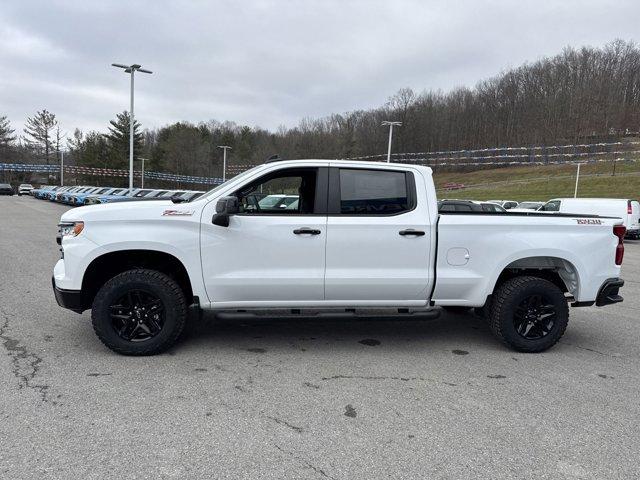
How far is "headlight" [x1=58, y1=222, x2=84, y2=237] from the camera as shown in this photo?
4.47 metres

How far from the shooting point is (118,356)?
459cm

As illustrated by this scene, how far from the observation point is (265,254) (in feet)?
15.0

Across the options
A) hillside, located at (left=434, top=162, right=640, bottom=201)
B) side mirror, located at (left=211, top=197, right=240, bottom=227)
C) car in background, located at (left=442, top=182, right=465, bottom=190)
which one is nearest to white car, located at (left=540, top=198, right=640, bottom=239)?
side mirror, located at (left=211, top=197, right=240, bottom=227)

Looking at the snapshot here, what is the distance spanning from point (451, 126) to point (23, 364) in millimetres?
98971

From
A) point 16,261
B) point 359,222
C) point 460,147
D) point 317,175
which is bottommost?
point 16,261

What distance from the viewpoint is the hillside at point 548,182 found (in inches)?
1742

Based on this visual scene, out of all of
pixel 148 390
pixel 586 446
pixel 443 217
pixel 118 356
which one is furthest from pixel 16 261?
pixel 586 446

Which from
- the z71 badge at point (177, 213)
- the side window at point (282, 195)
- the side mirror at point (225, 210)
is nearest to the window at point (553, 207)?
the side window at point (282, 195)

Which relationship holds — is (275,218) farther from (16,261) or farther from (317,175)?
(16,261)

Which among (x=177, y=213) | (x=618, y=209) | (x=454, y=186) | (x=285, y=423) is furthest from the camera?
(x=454, y=186)

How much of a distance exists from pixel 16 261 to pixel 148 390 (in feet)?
25.6

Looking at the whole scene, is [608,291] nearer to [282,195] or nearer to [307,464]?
[282,195]

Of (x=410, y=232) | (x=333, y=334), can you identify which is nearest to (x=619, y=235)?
(x=410, y=232)

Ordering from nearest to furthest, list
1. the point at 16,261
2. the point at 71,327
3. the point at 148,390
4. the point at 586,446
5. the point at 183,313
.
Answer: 1. the point at 586,446
2. the point at 148,390
3. the point at 183,313
4. the point at 71,327
5. the point at 16,261
